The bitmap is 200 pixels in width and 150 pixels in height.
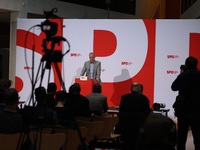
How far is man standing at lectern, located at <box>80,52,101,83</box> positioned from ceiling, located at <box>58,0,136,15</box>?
3417 millimetres

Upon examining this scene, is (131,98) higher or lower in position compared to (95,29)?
lower

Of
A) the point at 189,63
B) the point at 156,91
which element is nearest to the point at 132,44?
the point at 156,91

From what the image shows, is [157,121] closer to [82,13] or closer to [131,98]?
[131,98]

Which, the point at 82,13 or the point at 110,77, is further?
the point at 82,13

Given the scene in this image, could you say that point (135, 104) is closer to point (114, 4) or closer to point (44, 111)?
point (44, 111)

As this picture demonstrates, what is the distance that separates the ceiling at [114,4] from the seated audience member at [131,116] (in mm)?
7615

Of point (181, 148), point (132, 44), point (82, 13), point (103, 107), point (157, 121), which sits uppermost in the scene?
point (82, 13)

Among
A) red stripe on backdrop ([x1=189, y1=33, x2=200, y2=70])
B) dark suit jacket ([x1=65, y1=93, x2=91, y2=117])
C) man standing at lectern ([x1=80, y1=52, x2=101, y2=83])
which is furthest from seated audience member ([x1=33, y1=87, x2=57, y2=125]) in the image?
red stripe on backdrop ([x1=189, y1=33, x2=200, y2=70])

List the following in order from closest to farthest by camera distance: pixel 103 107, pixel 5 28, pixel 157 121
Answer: pixel 157 121, pixel 103 107, pixel 5 28

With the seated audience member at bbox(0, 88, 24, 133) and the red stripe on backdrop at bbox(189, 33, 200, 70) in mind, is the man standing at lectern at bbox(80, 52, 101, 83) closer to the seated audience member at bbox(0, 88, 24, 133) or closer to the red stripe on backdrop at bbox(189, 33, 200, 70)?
the red stripe on backdrop at bbox(189, 33, 200, 70)

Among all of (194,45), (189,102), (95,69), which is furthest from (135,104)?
(194,45)

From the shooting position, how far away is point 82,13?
1252 cm

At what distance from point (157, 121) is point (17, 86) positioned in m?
8.86

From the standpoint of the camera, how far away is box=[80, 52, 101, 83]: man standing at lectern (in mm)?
9391
